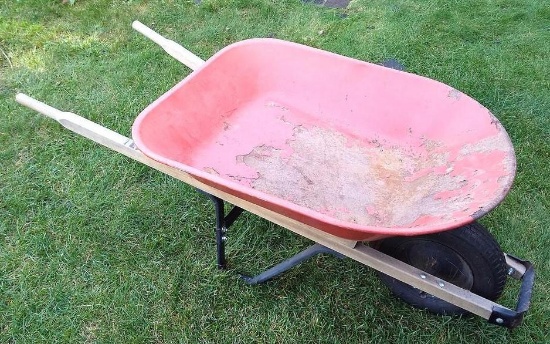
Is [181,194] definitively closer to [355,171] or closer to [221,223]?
[221,223]

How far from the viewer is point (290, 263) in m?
1.89

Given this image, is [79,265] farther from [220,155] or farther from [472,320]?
[472,320]

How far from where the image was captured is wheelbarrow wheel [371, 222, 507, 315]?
5.47 ft

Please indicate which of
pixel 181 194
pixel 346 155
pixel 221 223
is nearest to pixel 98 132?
pixel 221 223

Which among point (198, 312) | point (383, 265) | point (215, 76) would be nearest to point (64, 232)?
point (198, 312)

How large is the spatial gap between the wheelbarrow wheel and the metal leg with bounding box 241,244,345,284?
22cm

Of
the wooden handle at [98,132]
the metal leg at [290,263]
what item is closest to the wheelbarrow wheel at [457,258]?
the metal leg at [290,263]

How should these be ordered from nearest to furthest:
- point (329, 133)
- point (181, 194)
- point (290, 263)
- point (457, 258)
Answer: point (457, 258), point (290, 263), point (329, 133), point (181, 194)

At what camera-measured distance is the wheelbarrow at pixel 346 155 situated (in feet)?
5.29

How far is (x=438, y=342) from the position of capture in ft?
6.26

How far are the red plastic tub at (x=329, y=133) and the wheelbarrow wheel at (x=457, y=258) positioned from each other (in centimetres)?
12

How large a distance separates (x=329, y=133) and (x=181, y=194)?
2.73ft

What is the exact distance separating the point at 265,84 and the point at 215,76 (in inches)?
10.5

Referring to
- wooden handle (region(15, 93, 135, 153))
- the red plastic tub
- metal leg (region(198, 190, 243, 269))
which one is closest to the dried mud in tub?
the red plastic tub
